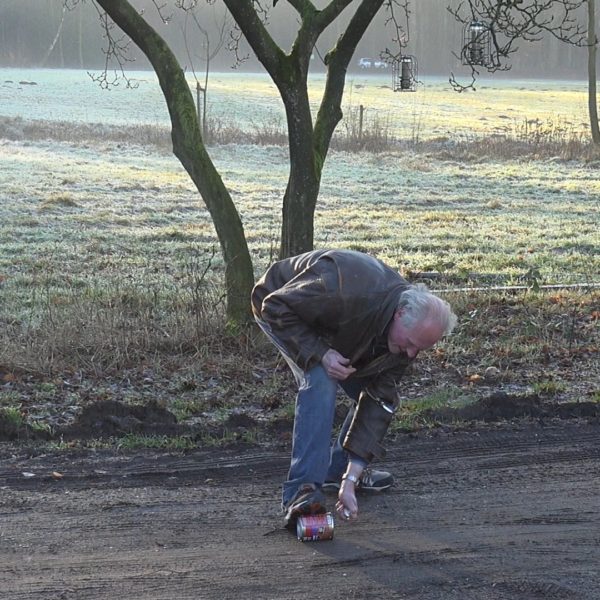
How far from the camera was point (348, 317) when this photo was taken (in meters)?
4.43

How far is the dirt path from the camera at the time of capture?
4.24 meters

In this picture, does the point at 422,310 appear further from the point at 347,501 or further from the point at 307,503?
the point at 307,503

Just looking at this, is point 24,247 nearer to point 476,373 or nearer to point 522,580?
point 476,373

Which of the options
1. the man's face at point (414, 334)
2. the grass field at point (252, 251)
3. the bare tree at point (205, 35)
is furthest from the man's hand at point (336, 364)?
the bare tree at point (205, 35)

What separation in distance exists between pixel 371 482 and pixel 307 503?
2.71 feet

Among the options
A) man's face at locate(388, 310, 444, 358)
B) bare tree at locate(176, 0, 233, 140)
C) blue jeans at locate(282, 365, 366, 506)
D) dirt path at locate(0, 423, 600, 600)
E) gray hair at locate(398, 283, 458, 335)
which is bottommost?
dirt path at locate(0, 423, 600, 600)

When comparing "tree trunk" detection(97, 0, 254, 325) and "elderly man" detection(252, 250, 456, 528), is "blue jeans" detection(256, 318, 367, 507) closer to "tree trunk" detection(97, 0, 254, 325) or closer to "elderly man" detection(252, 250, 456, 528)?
"elderly man" detection(252, 250, 456, 528)

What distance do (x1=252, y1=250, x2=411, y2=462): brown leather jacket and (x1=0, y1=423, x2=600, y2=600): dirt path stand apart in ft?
1.95

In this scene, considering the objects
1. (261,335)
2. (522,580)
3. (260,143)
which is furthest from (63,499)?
(260,143)

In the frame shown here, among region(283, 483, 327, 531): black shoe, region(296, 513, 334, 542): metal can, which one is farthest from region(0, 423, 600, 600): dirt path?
region(283, 483, 327, 531): black shoe

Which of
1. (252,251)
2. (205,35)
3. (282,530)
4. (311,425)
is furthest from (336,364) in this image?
(205,35)

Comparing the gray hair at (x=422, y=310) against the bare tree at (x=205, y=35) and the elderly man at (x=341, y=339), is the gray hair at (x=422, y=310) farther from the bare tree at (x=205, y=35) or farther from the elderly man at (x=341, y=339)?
the bare tree at (x=205, y=35)

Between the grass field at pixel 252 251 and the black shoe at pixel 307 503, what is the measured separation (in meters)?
2.27

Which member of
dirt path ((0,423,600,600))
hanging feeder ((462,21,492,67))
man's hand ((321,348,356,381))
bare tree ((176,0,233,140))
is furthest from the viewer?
bare tree ((176,0,233,140))
